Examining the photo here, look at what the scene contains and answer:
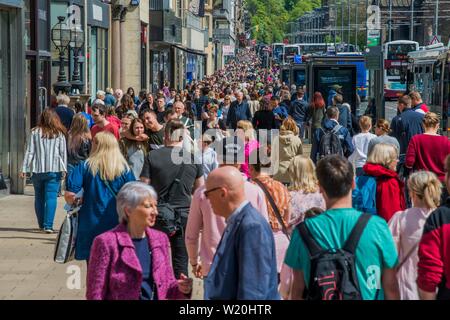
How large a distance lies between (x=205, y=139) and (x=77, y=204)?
2.95 meters

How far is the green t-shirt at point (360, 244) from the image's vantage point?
5.77m

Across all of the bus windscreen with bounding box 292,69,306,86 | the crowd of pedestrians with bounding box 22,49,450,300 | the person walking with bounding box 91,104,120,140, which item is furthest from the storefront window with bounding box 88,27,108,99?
the bus windscreen with bounding box 292,69,306,86

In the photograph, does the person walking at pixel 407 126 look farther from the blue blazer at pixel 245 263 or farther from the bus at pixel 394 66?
the bus at pixel 394 66

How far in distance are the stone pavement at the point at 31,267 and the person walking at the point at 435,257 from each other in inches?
176

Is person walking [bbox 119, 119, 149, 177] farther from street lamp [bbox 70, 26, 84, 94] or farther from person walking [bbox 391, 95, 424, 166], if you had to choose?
street lamp [bbox 70, 26, 84, 94]

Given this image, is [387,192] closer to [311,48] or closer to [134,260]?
[134,260]

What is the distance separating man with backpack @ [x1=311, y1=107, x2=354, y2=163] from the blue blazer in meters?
10.8

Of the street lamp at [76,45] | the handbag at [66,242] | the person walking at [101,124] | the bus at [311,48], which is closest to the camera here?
the handbag at [66,242]

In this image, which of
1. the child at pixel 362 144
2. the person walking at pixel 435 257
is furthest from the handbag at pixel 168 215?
the child at pixel 362 144

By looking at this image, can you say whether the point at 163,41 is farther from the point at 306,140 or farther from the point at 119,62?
the point at 306,140

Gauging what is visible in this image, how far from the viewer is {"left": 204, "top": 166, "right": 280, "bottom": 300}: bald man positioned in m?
5.81

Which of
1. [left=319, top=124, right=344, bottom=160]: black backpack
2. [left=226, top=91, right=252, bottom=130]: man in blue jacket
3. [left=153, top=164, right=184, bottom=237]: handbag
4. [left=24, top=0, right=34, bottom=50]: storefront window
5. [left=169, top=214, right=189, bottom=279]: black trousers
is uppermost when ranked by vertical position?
[left=24, top=0, right=34, bottom=50]: storefront window

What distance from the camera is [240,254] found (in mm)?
5852

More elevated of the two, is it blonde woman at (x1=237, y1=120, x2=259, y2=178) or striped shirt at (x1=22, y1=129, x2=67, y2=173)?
blonde woman at (x1=237, y1=120, x2=259, y2=178)
